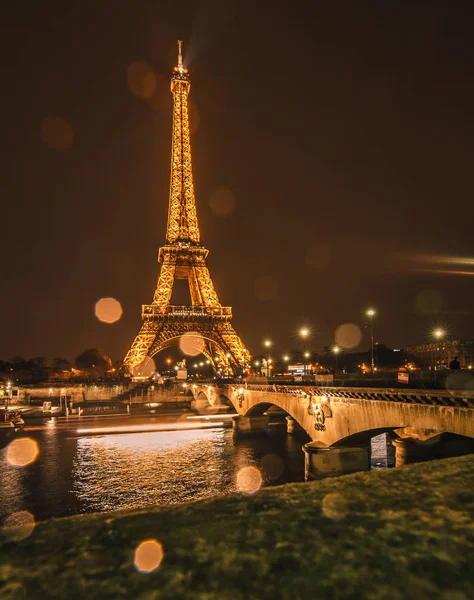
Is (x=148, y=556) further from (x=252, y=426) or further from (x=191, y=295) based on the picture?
(x=191, y=295)

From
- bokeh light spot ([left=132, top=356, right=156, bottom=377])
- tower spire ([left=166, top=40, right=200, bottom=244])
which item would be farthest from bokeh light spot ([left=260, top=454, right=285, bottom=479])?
tower spire ([left=166, top=40, right=200, bottom=244])

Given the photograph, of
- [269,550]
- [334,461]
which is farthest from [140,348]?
[269,550]

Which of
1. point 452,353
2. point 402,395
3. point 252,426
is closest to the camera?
point 402,395

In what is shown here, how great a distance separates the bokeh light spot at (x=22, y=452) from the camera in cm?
3997

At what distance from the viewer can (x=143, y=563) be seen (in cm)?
511

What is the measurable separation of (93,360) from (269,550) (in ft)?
613

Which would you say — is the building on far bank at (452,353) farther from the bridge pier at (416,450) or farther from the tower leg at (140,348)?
the bridge pier at (416,450)

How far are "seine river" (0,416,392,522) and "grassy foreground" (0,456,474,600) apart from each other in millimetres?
21686

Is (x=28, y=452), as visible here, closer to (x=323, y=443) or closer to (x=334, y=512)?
(x=323, y=443)

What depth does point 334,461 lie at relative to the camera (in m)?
26.8

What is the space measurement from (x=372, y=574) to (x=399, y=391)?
1782 cm

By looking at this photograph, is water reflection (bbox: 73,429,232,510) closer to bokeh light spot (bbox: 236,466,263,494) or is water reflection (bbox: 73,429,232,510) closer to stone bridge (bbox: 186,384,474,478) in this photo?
bokeh light spot (bbox: 236,466,263,494)

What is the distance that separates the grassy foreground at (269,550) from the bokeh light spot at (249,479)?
23227 millimetres

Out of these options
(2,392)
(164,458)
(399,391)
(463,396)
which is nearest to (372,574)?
(463,396)
